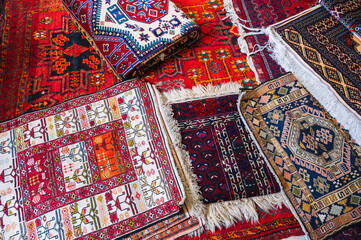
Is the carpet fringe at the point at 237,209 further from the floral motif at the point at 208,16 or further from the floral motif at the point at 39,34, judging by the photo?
the floral motif at the point at 39,34

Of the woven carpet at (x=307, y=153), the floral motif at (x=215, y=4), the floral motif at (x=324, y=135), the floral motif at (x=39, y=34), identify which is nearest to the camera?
the woven carpet at (x=307, y=153)

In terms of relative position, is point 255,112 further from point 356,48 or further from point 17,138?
point 17,138

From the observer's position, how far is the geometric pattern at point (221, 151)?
116 centimetres

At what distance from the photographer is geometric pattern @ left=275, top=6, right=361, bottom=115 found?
128cm

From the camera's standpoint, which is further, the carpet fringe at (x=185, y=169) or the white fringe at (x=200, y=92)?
the white fringe at (x=200, y=92)

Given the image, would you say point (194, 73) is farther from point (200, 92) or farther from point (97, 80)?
point (97, 80)

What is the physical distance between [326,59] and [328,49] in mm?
83

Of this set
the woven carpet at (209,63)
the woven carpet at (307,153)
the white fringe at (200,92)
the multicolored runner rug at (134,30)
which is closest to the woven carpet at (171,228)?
the woven carpet at (307,153)

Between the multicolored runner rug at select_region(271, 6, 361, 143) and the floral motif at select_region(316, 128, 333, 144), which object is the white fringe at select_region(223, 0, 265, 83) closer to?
the multicolored runner rug at select_region(271, 6, 361, 143)

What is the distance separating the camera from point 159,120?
1.31 metres

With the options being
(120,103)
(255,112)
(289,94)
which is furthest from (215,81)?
(120,103)

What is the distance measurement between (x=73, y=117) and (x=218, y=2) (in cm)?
135

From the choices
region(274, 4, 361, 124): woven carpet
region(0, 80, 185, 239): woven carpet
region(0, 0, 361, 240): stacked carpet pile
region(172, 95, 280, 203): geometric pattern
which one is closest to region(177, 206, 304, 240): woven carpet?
region(0, 0, 361, 240): stacked carpet pile

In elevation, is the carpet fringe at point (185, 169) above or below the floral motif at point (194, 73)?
below
